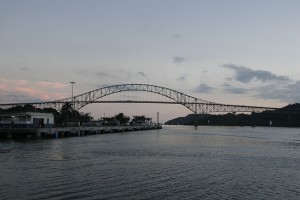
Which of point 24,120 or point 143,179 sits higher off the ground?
point 24,120

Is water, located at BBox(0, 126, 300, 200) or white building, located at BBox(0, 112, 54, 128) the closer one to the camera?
water, located at BBox(0, 126, 300, 200)

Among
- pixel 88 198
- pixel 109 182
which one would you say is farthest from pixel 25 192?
pixel 109 182

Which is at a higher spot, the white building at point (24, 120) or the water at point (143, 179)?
the white building at point (24, 120)

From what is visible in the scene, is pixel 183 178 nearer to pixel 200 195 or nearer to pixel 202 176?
pixel 202 176

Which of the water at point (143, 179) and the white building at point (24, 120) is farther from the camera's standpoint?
the white building at point (24, 120)

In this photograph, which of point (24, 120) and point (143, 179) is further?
point (24, 120)

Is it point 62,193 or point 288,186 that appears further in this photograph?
point 288,186

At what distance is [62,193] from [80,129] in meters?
72.3

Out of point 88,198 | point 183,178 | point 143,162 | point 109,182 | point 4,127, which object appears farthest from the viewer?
point 4,127

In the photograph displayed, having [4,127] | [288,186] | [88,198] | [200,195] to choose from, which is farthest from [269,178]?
[4,127]

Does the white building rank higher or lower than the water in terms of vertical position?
higher

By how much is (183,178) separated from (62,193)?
371 inches

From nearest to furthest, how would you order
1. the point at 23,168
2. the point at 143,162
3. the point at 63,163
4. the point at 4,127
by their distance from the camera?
1. the point at 23,168
2. the point at 63,163
3. the point at 143,162
4. the point at 4,127

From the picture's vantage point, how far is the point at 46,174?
95.8ft
